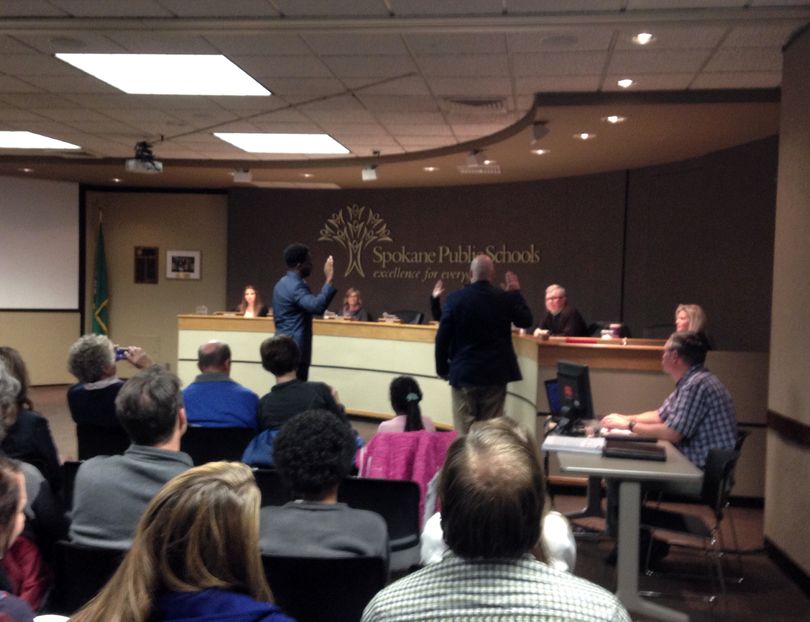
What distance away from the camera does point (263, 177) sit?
37.6 ft

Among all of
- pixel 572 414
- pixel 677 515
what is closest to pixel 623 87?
pixel 572 414

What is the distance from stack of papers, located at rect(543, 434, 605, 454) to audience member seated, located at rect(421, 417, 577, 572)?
1.57 meters

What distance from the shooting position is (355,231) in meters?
12.5

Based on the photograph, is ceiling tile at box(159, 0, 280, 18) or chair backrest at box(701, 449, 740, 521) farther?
ceiling tile at box(159, 0, 280, 18)

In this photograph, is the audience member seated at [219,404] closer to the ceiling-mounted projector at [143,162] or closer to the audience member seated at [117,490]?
the audience member seated at [117,490]

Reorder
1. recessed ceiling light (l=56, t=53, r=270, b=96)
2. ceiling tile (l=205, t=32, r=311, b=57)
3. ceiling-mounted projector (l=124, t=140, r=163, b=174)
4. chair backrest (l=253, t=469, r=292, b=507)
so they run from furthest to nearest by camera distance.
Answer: ceiling-mounted projector (l=124, t=140, r=163, b=174) < recessed ceiling light (l=56, t=53, r=270, b=96) < ceiling tile (l=205, t=32, r=311, b=57) < chair backrest (l=253, t=469, r=292, b=507)

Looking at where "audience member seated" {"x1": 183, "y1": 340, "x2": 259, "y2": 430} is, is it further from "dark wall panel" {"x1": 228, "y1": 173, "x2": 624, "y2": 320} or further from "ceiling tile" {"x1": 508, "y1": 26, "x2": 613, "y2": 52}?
"dark wall panel" {"x1": 228, "y1": 173, "x2": 624, "y2": 320}

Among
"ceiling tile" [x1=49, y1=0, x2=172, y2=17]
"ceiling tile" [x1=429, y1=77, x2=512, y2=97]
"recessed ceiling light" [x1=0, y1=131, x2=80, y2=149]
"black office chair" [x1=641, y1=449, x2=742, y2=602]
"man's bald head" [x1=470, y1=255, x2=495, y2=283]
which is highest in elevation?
"ceiling tile" [x1=49, y1=0, x2=172, y2=17]

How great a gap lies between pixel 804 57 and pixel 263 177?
8.05 metres

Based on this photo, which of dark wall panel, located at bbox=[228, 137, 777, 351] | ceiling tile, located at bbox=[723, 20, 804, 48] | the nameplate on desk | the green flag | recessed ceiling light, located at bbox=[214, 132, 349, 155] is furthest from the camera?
the green flag

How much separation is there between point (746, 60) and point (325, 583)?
4555 mm

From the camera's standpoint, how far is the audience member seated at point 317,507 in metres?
2.16

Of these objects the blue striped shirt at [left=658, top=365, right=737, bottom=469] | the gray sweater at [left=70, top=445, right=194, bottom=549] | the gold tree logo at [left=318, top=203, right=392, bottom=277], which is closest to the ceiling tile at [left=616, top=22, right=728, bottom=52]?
the blue striped shirt at [left=658, top=365, right=737, bottom=469]

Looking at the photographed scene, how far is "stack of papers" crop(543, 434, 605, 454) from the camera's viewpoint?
3.78 m
